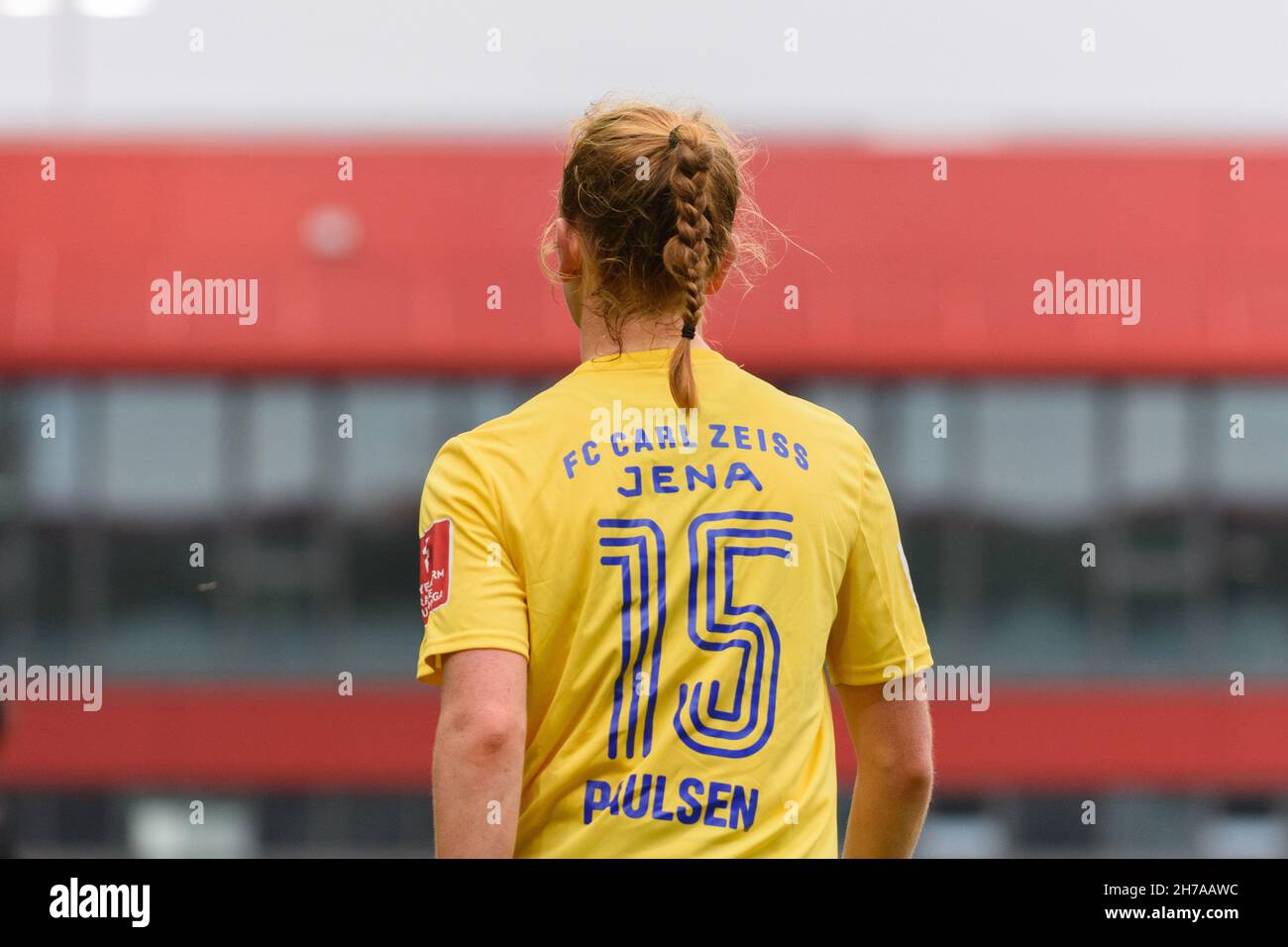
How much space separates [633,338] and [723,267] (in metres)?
0.16

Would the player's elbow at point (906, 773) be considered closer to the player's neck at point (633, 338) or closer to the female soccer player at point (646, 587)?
the female soccer player at point (646, 587)

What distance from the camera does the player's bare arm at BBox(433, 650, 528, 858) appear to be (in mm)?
1304

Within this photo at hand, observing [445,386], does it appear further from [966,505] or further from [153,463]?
[966,505]

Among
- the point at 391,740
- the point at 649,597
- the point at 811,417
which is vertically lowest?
the point at 391,740

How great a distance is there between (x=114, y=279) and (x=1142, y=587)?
292 inches

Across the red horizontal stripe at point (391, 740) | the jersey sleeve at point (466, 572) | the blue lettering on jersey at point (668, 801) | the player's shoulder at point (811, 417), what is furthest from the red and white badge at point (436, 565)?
the red horizontal stripe at point (391, 740)

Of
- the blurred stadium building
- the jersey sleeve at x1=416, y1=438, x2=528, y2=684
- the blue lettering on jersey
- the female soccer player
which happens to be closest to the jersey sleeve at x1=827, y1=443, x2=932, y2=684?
the female soccer player

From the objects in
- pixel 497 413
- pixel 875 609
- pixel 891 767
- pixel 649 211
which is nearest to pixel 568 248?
pixel 649 211

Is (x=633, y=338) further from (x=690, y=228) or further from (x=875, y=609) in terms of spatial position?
(x=875, y=609)

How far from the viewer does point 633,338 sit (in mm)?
1433

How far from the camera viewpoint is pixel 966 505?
8.93 m

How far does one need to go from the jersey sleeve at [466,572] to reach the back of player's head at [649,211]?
0.24m

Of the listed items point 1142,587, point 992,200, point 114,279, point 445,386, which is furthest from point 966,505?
point 114,279

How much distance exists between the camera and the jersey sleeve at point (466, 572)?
4.37ft
